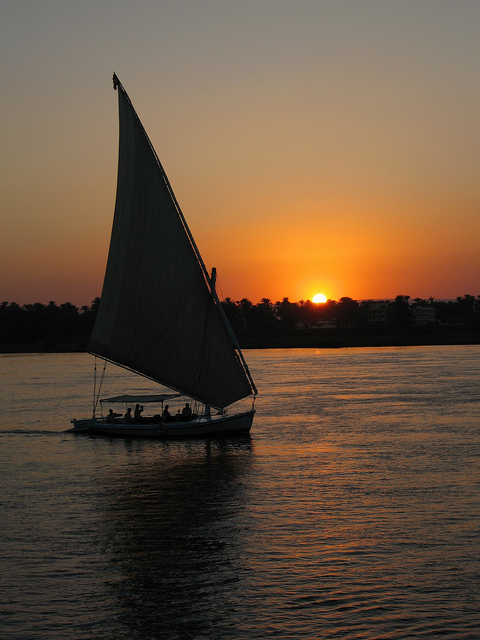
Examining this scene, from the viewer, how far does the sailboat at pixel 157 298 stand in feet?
133

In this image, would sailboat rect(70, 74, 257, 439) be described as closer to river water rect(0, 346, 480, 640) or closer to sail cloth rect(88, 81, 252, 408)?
sail cloth rect(88, 81, 252, 408)

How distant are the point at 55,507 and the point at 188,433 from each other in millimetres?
16125

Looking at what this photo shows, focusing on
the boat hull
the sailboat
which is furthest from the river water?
the sailboat

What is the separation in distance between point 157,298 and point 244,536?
1935 centimetres

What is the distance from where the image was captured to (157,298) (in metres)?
41.5

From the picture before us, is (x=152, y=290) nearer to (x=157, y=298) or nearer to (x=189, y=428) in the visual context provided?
(x=157, y=298)

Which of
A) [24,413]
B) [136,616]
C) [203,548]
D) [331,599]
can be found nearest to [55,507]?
[203,548]

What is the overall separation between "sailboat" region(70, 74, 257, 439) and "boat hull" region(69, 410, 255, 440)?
0.12m

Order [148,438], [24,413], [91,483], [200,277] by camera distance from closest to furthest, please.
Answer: [91,483] → [200,277] → [148,438] → [24,413]

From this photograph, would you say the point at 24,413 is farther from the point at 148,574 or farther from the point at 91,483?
the point at 148,574

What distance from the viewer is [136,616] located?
18188 millimetres

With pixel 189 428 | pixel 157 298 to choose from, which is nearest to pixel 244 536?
pixel 157 298

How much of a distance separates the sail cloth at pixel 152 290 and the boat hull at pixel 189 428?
8.23 ft

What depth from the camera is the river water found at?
18.0m
